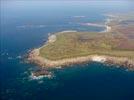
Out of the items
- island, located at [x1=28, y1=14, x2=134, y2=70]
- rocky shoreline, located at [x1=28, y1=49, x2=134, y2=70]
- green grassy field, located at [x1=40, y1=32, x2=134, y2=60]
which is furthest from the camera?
green grassy field, located at [x1=40, y1=32, x2=134, y2=60]

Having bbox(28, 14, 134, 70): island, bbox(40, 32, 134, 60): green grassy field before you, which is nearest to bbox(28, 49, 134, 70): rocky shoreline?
bbox(28, 14, 134, 70): island

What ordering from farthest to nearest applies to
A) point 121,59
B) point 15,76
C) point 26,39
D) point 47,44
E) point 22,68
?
point 26,39
point 47,44
point 121,59
point 22,68
point 15,76

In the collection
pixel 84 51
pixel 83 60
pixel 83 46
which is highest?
pixel 83 46

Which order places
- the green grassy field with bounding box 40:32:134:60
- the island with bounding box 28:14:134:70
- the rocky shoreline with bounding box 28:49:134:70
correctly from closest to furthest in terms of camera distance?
the rocky shoreline with bounding box 28:49:134:70, the island with bounding box 28:14:134:70, the green grassy field with bounding box 40:32:134:60

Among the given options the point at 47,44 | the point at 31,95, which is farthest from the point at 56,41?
the point at 31,95

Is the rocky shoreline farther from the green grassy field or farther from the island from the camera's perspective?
the green grassy field

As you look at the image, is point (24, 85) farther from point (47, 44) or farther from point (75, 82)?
point (47, 44)

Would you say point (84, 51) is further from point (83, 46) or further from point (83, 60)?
point (83, 60)

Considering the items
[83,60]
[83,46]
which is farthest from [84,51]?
[83,60]
